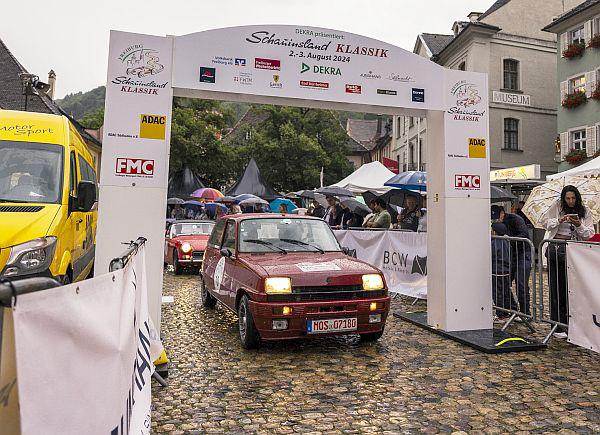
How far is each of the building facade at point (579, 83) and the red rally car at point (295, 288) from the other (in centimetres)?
2205

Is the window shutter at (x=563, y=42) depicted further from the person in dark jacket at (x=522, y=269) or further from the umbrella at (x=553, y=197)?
the person in dark jacket at (x=522, y=269)

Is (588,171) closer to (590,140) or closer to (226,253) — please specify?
(226,253)

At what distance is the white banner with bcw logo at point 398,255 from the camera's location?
32.5 ft

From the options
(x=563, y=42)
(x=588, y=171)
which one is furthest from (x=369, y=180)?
(x=563, y=42)

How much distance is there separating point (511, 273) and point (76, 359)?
24.4 feet

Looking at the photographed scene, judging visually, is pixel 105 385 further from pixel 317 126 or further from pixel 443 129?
pixel 317 126

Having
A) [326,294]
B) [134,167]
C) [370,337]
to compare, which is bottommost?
[370,337]

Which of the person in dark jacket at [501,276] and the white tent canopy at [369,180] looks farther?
the white tent canopy at [369,180]

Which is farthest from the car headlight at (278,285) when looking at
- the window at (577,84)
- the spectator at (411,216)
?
the window at (577,84)

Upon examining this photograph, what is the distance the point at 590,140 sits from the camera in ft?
80.4

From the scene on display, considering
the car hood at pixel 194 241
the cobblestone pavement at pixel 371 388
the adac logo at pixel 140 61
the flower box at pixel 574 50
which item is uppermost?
the flower box at pixel 574 50

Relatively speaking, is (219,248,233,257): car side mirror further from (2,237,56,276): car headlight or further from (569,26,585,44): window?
(569,26,585,44): window

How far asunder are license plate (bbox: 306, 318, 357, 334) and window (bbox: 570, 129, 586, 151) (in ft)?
79.5

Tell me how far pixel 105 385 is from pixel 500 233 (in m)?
8.14
